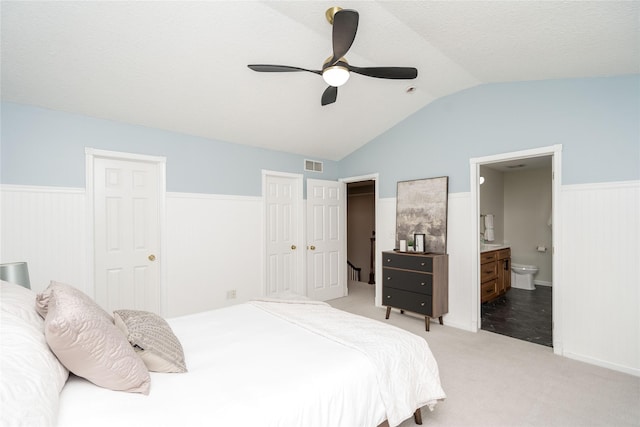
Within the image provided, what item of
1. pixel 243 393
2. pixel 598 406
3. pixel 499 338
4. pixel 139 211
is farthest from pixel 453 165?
pixel 139 211

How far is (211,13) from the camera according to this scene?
2.25 metres

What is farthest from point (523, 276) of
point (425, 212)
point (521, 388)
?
point (521, 388)

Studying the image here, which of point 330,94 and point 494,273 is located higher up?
point 330,94

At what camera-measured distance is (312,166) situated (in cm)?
505

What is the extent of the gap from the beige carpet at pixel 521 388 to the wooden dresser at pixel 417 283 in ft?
1.40

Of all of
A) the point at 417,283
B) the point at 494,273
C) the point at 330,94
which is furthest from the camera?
the point at 494,273

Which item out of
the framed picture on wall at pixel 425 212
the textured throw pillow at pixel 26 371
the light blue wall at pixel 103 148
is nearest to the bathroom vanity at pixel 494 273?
the framed picture on wall at pixel 425 212

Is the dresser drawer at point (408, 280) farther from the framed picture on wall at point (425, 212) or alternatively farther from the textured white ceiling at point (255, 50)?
the textured white ceiling at point (255, 50)

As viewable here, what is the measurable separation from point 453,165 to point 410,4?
7.43 ft

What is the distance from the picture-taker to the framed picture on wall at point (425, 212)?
3.98 metres

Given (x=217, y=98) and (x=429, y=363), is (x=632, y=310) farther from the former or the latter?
(x=217, y=98)

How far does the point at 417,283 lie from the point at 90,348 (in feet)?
11.0

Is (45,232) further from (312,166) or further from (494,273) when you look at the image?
(494,273)

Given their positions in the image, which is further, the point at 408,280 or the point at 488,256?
the point at 488,256
